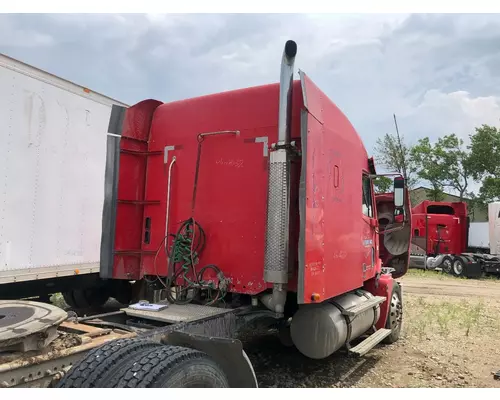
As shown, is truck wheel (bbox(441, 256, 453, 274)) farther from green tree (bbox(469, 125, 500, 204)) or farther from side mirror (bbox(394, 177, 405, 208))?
green tree (bbox(469, 125, 500, 204))

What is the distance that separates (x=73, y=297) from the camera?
21.5 ft

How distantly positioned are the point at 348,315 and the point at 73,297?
13.6 feet

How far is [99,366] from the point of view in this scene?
243 centimetres

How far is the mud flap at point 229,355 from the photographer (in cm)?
293

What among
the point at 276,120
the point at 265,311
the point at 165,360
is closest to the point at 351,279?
the point at 265,311

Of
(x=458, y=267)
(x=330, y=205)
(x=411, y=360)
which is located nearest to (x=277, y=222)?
(x=330, y=205)

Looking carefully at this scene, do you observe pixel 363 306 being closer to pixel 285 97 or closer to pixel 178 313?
pixel 178 313

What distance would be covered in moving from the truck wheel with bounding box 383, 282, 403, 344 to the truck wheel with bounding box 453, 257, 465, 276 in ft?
42.8

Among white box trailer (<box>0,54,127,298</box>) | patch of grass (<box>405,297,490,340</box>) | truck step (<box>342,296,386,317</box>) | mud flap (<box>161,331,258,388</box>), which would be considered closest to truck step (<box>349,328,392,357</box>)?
truck step (<box>342,296,386,317</box>)

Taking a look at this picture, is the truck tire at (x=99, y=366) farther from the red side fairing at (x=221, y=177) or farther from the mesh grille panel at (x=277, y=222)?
the red side fairing at (x=221, y=177)

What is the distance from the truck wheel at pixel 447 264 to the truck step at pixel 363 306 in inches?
571

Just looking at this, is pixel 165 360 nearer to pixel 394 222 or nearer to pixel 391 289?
pixel 391 289

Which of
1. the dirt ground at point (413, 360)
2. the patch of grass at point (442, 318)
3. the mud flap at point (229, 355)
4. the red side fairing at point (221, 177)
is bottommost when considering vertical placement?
the dirt ground at point (413, 360)

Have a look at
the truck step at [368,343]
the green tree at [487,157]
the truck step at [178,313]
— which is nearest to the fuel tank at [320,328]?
the truck step at [368,343]
